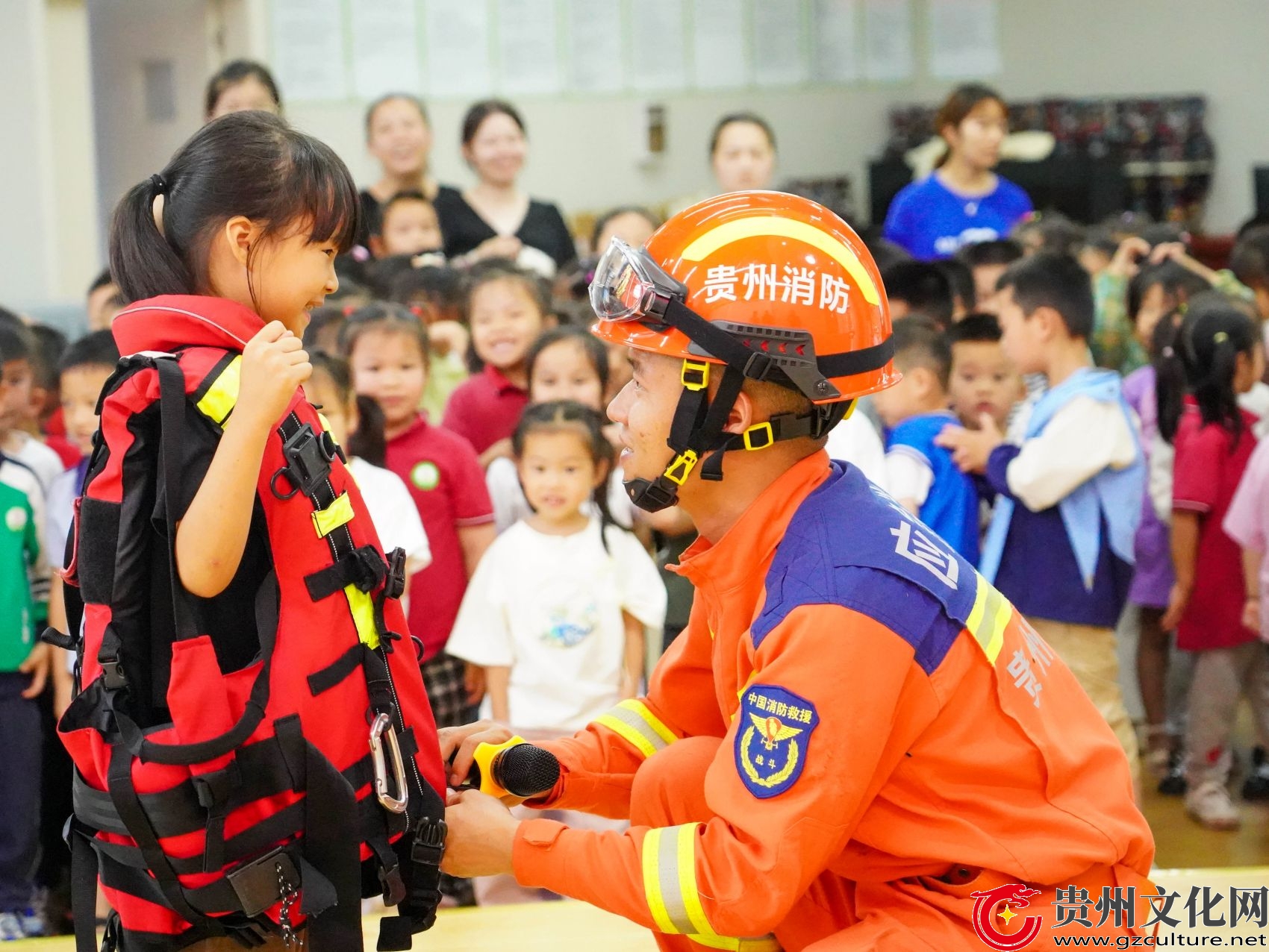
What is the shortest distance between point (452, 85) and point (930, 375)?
19.4ft

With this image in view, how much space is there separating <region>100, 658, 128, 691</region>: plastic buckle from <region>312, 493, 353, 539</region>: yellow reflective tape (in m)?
0.29

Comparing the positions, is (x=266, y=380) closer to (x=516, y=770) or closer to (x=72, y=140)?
(x=516, y=770)

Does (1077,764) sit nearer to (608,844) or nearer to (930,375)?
(608,844)

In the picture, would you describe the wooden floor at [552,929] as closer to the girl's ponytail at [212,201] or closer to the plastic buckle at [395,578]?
the plastic buckle at [395,578]

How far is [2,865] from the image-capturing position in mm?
3613

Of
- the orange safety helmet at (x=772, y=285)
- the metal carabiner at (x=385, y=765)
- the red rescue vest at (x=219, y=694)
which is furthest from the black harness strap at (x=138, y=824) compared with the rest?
the orange safety helmet at (x=772, y=285)

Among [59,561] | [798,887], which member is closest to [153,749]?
[798,887]

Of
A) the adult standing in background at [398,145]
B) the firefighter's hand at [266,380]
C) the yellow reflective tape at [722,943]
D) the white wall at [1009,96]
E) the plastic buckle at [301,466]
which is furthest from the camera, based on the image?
the white wall at [1009,96]

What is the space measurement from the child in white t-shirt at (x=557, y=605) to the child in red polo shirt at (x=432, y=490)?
0.15m

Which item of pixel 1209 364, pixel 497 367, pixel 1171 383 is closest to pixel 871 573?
pixel 497 367

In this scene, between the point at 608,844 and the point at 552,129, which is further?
the point at 552,129

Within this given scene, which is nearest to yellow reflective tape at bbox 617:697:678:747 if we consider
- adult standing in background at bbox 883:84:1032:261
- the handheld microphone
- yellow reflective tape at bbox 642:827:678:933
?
the handheld microphone

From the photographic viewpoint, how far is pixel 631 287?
2.00 metres

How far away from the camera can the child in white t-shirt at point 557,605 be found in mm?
3664
